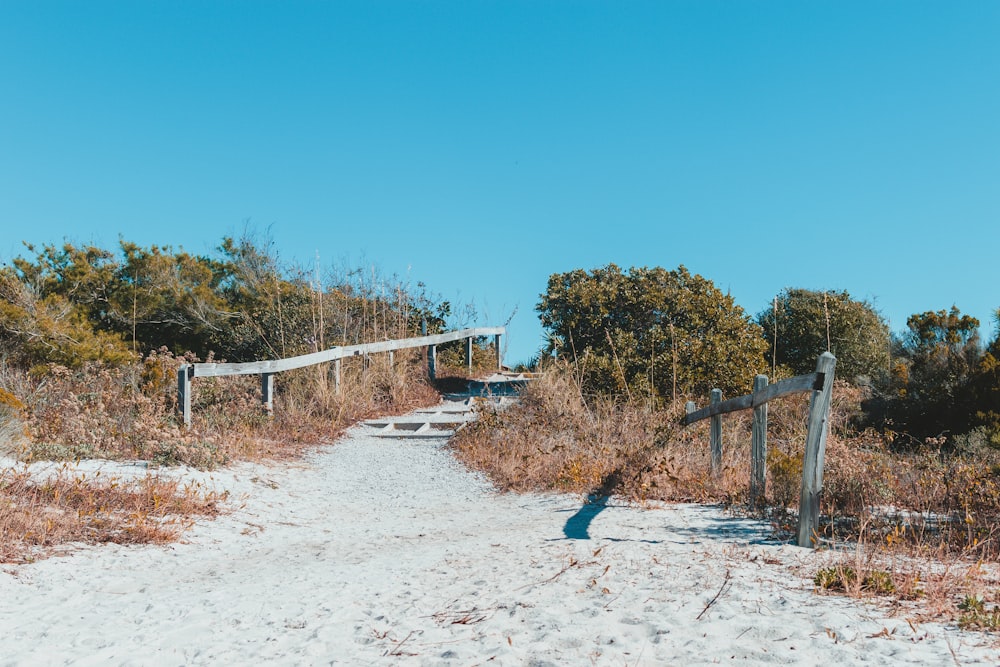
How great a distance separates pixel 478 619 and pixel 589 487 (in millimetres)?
4501

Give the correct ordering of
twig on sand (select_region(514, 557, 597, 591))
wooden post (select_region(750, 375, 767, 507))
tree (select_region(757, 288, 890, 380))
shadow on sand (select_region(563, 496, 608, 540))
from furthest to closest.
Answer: tree (select_region(757, 288, 890, 380)) → wooden post (select_region(750, 375, 767, 507)) → shadow on sand (select_region(563, 496, 608, 540)) → twig on sand (select_region(514, 557, 597, 591))

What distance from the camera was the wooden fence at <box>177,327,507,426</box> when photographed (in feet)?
35.6

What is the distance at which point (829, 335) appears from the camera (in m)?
19.5

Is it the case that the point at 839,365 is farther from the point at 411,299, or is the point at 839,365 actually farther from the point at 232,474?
the point at 232,474

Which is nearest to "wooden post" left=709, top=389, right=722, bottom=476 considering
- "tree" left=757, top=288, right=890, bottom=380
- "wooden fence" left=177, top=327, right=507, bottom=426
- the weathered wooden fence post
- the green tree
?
"wooden fence" left=177, top=327, right=507, bottom=426

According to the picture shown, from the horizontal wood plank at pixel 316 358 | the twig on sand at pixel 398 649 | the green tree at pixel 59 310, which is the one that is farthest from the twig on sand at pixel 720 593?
the green tree at pixel 59 310

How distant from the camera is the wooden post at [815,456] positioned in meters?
5.86

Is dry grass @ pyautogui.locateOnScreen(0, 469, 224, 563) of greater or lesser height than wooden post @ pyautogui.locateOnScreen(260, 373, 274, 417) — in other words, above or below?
below

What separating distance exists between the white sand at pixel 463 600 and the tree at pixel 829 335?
13.7 metres

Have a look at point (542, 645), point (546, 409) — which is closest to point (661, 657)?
point (542, 645)

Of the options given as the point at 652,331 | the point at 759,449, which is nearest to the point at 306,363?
the point at 652,331

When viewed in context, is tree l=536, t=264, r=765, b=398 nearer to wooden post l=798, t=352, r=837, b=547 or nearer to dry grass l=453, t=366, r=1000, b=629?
dry grass l=453, t=366, r=1000, b=629

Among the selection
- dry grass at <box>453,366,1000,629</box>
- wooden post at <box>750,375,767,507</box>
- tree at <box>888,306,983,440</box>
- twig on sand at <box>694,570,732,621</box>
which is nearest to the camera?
twig on sand at <box>694,570,732,621</box>

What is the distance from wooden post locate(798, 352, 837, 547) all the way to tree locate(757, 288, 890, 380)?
46.5 feet
